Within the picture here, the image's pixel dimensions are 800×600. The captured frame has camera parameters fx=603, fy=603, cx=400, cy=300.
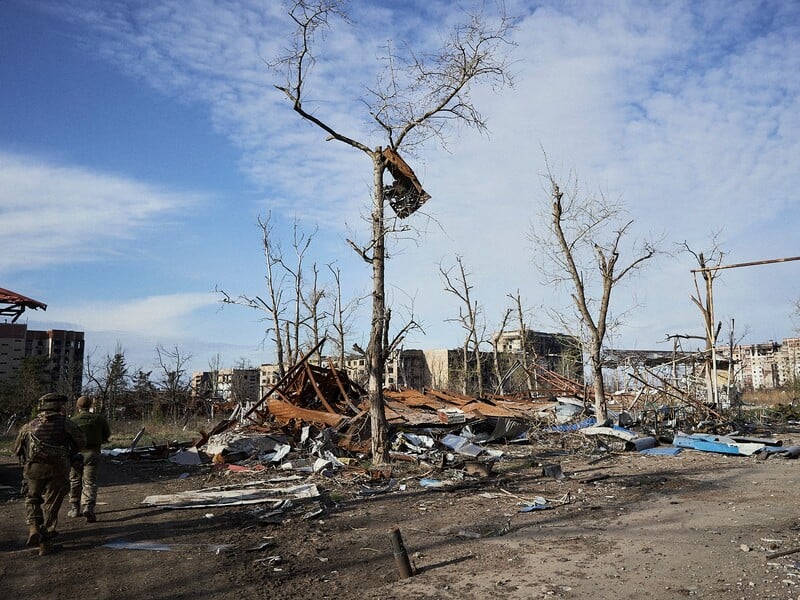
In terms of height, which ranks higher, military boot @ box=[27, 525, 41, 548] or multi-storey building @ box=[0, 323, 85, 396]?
multi-storey building @ box=[0, 323, 85, 396]

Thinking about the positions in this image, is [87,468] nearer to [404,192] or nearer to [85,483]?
[85,483]

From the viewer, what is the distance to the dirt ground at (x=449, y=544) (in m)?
5.03

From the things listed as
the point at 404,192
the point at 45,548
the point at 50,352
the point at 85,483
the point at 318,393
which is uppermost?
the point at 404,192

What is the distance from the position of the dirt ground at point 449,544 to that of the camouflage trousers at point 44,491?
32 centimetres


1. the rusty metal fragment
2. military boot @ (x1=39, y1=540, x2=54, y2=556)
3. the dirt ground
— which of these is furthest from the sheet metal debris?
the rusty metal fragment

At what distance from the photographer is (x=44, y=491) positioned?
6.69 meters

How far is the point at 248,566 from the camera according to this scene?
5.75 m

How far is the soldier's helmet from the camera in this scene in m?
6.98

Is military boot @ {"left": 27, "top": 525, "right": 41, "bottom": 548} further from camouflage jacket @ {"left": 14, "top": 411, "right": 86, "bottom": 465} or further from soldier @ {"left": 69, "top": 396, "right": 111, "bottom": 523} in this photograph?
soldier @ {"left": 69, "top": 396, "right": 111, "bottom": 523}

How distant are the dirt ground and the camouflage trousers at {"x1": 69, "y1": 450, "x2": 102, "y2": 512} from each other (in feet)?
0.93

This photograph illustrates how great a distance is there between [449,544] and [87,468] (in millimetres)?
4940

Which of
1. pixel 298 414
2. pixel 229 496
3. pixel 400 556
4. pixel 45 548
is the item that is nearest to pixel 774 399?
pixel 298 414

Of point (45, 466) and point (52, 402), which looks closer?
point (45, 466)

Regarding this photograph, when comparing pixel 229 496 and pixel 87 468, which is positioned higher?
pixel 87 468
